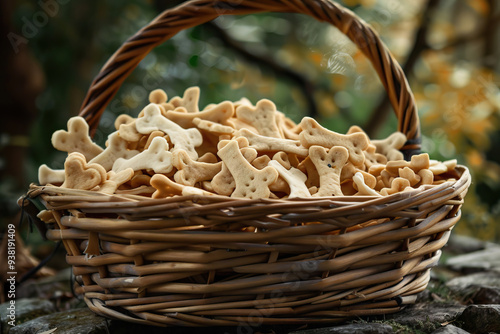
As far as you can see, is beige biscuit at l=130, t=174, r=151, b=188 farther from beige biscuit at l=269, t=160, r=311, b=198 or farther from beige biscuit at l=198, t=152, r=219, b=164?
beige biscuit at l=269, t=160, r=311, b=198

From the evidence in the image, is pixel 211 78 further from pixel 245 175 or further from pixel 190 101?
pixel 245 175

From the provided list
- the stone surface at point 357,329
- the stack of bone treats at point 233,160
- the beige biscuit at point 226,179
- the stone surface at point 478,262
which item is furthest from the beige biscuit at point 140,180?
the stone surface at point 478,262

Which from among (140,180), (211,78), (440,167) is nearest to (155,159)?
(140,180)

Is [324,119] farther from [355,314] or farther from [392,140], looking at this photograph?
[355,314]

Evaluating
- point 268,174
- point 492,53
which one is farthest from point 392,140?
point 492,53

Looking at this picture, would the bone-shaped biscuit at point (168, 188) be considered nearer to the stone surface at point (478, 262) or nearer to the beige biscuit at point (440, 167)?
the beige biscuit at point (440, 167)

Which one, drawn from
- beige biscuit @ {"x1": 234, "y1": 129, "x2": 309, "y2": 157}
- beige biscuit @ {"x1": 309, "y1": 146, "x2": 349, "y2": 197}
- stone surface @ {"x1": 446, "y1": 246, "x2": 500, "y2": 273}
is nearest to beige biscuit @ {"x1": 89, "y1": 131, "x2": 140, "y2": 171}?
beige biscuit @ {"x1": 234, "y1": 129, "x2": 309, "y2": 157}
